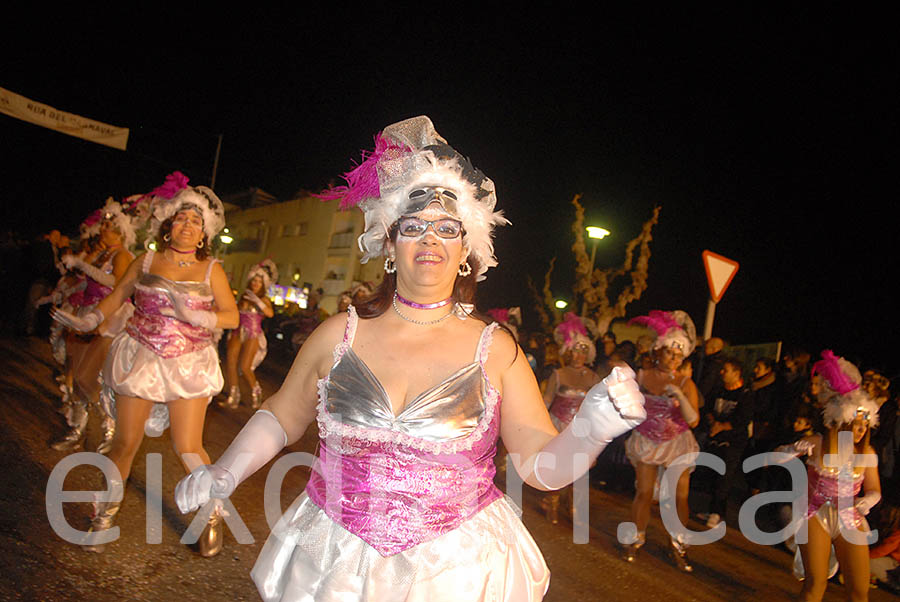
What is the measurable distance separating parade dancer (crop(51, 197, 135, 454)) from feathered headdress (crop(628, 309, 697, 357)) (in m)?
4.62

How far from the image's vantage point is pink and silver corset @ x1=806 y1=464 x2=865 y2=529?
465 centimetres

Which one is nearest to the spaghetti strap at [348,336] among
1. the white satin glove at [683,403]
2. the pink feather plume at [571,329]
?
the white satin glove at [683,403]

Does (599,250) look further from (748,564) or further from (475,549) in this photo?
(475,549)

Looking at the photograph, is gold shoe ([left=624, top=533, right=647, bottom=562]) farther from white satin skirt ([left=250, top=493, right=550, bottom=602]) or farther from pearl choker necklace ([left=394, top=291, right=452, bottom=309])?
pearl choker necklace ([left=394, top=291, right=452, bottom=309])

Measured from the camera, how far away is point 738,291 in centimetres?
1648

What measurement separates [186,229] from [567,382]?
3.92 metres

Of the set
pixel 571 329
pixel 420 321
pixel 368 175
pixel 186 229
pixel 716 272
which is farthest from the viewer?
pixel 716 272

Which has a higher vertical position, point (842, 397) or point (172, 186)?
point (172, 186)

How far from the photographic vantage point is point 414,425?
7.36 feet

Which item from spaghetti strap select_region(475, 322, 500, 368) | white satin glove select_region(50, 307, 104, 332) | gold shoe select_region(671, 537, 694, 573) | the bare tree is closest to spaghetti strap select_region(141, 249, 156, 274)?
white satin glove select_region(50, 307, 104, 332)

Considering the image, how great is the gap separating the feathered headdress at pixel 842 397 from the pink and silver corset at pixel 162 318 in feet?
15.4

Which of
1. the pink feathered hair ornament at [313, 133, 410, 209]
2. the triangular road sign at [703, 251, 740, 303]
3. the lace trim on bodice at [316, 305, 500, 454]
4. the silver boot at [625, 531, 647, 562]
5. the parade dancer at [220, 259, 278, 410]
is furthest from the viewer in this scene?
the parade dancer at [220, 259, 278, 410]

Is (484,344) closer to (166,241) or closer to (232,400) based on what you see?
(166,241)

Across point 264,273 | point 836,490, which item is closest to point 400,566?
point 836,490
